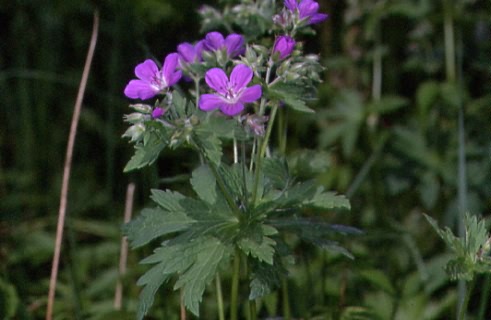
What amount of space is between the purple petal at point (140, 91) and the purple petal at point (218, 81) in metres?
0.13

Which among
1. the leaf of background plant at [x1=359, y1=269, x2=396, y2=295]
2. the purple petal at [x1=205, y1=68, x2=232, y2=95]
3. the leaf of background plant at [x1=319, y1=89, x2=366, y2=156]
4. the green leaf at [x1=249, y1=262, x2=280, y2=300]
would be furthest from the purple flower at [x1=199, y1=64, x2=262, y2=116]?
the leaf of background plant at [x1=319, y1=89, x2=366, y2=156]

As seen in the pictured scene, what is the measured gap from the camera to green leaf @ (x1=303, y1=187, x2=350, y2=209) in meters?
1.90

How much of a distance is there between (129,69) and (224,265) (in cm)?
290

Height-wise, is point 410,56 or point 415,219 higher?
point 410,56

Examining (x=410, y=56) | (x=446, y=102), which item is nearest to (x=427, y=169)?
(x=446, y=102)

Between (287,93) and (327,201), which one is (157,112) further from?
(327,201)

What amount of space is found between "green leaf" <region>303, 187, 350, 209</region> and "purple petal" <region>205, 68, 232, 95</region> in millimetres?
404

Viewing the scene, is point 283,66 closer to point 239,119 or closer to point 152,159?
point 239,119

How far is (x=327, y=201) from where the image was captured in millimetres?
1914

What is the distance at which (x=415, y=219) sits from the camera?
3.80 metres

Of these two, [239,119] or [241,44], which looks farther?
[241,44]

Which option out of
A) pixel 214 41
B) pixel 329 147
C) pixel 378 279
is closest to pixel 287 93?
pixel 214 41

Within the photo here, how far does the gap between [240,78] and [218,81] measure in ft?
0.19

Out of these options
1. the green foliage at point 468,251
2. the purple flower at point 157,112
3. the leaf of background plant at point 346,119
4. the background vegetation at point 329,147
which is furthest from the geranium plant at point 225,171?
the leaf of background plant at point 346,119
